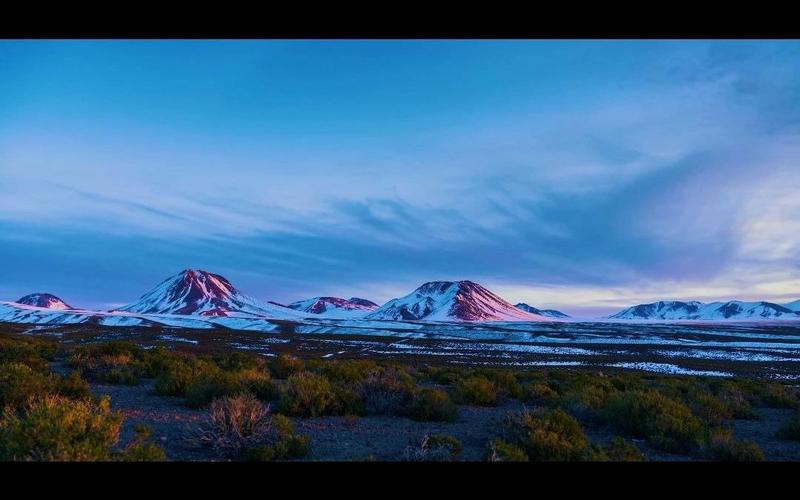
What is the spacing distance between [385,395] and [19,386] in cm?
654

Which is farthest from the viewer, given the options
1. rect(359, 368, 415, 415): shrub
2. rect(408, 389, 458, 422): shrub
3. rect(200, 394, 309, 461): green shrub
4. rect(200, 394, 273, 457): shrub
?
rect(359, 368, 415, 415): shrub

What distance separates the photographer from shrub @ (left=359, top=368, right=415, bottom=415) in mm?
10188

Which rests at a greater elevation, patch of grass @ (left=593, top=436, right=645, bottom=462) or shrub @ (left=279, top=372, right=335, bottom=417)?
shrub @ (left=279, top=372, right=335, bottom=417)

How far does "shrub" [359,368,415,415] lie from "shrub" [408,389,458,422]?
354 mm

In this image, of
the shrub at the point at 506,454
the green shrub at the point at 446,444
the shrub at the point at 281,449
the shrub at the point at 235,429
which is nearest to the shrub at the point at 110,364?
the shrub at the point at 235,429

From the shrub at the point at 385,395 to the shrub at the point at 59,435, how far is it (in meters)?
4.99

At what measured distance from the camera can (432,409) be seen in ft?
32.3

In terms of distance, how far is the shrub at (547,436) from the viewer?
6887 mm

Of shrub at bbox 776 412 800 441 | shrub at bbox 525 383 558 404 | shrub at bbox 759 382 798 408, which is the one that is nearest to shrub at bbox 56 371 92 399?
shrub at bbox 525 383 558 404

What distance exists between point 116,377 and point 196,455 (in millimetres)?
7335

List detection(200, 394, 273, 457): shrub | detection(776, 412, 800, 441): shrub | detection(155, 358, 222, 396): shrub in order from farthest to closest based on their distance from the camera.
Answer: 1. detection(155, 358, 222, 396): shrub
2. detection(776, 412, 800, 441): shrub
3. detection(200, 394, 273, 457): shrub

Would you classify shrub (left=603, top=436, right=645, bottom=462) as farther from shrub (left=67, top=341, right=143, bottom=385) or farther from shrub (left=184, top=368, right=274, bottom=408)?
shrub (left=67, top=341, right=143, bottom=385)

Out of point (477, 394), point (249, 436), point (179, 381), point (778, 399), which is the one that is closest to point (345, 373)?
point (477, 394)
